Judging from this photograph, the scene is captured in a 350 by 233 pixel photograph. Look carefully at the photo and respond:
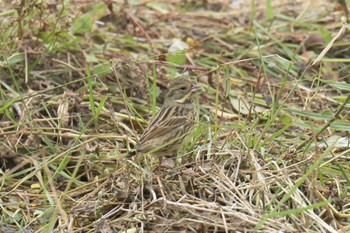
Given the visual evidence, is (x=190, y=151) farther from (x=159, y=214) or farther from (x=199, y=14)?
(x=199, y=14)

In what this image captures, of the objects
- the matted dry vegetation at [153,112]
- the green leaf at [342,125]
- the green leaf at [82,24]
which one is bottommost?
the matted dry vegetation at [153,112]

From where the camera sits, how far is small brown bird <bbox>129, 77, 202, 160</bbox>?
479 cm

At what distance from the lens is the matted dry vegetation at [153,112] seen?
14.5 feet

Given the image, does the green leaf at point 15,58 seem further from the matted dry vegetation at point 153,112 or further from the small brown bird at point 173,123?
the small brown bird at point 173,123

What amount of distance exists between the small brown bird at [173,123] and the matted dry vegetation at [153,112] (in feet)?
0.39

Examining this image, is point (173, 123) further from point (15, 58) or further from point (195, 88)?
point (15, 58)

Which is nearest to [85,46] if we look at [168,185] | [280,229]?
[168,185]

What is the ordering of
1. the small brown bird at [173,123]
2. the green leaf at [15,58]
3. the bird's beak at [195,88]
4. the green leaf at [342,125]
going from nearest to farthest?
the small brown bird at [173,123] < the green leaf at [342,125] < the bird's beak at [195,88] < the green leaf at [15,58]

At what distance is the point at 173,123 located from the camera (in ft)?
16.4

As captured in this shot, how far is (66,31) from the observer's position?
6.23 m

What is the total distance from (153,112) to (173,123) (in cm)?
50

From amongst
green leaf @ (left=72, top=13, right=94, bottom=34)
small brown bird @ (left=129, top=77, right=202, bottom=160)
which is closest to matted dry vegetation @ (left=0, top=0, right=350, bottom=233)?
green leaf @ (left=72, top=13, right=94, bottom=34)

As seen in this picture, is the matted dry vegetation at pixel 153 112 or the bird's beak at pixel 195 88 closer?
the matted dry vegetation at pixel 153 112

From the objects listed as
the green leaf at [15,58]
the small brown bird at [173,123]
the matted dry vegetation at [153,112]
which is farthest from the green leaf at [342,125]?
the green leaf at [15,58]
